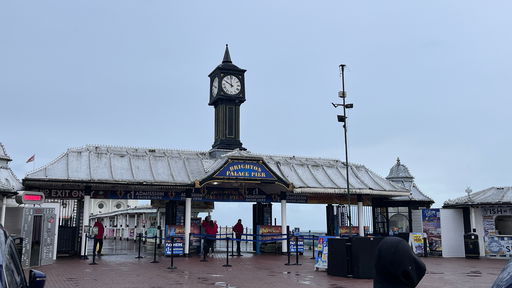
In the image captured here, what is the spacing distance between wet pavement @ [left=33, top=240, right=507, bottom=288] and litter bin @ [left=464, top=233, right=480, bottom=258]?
3.47 meters

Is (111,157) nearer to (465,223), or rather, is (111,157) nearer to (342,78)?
(342,78)

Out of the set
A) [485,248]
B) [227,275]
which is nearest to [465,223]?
[485,248]

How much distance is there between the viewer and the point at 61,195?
69.1 ft

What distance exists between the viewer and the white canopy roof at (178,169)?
20.5 metres

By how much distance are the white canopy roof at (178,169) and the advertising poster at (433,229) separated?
6.94 feet

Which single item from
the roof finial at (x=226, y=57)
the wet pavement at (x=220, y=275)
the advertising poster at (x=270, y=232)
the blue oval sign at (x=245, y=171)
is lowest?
the wet pavement at (x=220, y=275)

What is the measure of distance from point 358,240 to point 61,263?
1134cm

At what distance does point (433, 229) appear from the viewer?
2417cm

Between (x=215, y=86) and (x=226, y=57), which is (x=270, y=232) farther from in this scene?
(x=226, y=57)

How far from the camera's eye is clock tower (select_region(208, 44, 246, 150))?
2741 centimetres

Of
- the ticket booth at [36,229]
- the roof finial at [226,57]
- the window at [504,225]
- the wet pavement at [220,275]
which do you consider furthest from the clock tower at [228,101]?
the window at [504,225]

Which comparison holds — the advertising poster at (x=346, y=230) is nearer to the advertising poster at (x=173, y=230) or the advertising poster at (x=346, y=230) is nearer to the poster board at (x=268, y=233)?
the poster board at (x=268, y=233)

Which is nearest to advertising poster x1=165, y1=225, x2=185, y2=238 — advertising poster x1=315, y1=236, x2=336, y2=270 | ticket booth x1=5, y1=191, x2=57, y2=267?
ticket booth x1=5, y1=191, x2=57, y2=267

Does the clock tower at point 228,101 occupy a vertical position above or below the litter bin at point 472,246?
above
